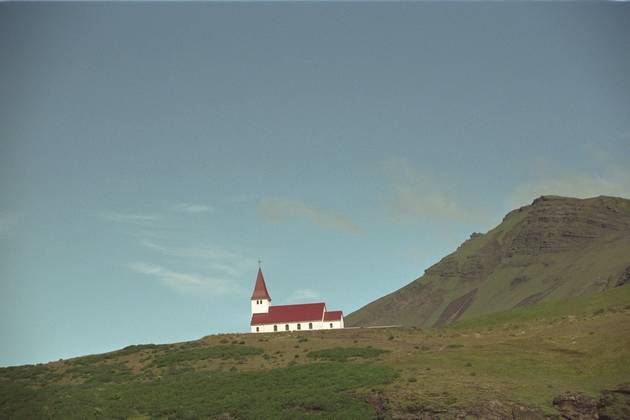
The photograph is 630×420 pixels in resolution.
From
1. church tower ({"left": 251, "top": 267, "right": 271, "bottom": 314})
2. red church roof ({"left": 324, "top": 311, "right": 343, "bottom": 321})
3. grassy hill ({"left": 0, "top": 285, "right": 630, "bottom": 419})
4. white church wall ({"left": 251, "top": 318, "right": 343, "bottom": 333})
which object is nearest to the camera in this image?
grassy hill ({"left": 0, "top": 285, "right": 630, "bottom": 419})

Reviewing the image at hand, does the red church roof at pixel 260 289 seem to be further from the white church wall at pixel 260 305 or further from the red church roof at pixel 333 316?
the red church roof at pixel 333 316

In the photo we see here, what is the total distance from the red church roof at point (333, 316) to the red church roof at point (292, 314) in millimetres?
804

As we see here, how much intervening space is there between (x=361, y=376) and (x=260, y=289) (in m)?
50.7

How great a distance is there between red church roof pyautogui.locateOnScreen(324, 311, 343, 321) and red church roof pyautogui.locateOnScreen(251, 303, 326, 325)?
0.80 m

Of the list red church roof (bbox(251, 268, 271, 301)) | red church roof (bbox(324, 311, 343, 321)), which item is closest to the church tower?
red church roof (bbox(251, 268, 271, 301))

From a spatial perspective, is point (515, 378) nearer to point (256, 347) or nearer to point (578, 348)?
point (578, 348)

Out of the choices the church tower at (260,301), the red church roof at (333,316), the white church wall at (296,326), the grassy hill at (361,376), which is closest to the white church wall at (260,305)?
the church tower at (260,301)

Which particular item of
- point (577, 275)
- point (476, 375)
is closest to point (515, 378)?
point (476, 375)

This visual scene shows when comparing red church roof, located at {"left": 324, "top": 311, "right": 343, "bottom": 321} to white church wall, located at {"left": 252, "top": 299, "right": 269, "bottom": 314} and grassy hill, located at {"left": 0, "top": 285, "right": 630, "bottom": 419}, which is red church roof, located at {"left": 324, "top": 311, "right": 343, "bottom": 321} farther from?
grassy hill, located at {"left": 0, "top": 285, "right": 630, "bottom": 419}

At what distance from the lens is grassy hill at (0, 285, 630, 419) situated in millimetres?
45812

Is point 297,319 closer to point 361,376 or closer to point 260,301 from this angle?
point 260,301

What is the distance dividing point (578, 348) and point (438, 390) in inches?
659

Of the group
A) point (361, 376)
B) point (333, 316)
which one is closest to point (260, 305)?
point (333, 316)

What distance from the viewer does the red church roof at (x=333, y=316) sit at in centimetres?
9662
